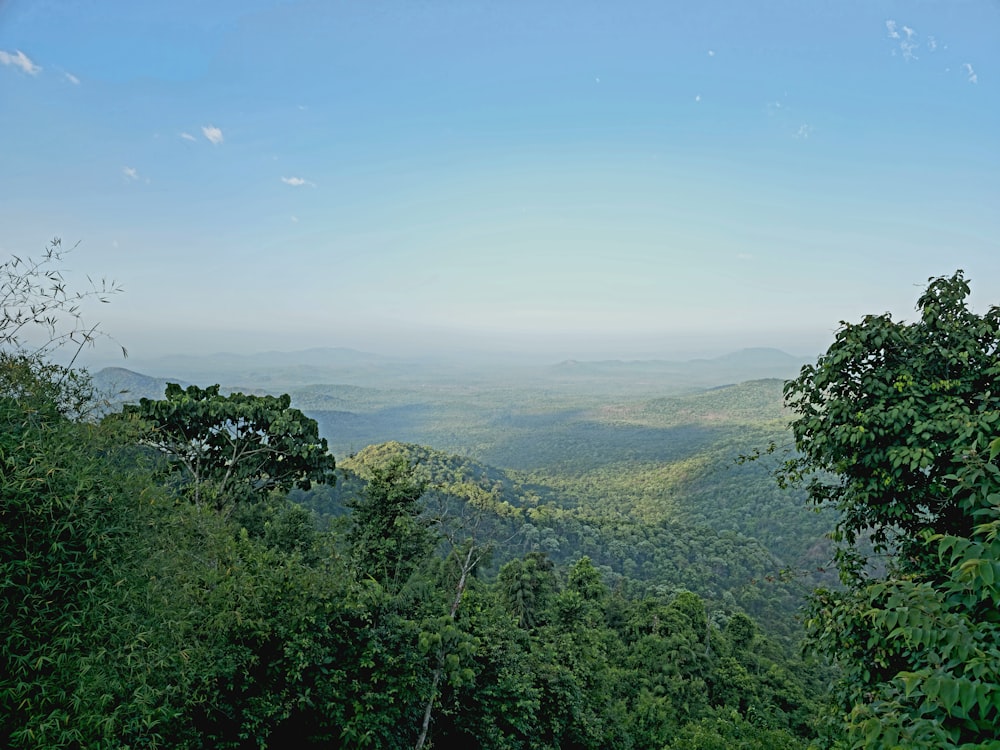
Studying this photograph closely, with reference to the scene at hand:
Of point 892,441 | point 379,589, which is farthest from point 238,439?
point 892,441

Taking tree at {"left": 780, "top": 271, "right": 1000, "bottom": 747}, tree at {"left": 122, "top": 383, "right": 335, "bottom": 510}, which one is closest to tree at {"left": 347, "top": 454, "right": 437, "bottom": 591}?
tree at {"left": 122, "top": 383, "right": 335, "bottom": 510}

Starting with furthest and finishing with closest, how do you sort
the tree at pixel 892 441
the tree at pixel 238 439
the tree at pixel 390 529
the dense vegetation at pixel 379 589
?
the tree at pixel 238 439 → the tree at pixel 390 529 → the tree at pixel 892 441 → the dense vegetation at pixel 379 589

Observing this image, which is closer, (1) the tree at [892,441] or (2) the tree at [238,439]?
(1) the tree at [892,441]

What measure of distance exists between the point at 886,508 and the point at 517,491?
196 feet

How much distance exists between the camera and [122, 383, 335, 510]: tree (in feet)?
31.7

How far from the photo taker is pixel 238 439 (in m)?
10.2

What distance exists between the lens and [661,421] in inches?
5241

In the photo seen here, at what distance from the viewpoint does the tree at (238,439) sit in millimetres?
9648

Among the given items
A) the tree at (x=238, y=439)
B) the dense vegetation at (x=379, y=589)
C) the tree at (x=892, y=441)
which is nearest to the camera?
the dense vegetation at (x=379, y=589)

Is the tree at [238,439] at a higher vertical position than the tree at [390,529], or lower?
higher

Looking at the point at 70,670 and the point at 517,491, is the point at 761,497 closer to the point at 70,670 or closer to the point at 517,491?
the point at 517,491

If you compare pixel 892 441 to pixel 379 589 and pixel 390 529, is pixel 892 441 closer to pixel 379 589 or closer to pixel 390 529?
pixel 379 589

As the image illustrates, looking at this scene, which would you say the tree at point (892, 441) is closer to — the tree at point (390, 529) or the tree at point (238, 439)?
the tree at point (390, 529)

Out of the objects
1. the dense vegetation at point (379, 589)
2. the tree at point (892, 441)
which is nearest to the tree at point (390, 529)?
the dense vegetation at point (379, 589)
